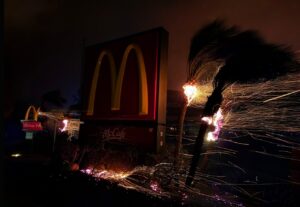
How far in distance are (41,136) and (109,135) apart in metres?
15.3

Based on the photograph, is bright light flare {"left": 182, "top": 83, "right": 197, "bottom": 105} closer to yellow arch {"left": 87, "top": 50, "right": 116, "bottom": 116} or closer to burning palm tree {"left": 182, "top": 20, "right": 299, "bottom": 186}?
burning palm tree {"left": 182, "top": 20, "right": 299, "bottom": 186}

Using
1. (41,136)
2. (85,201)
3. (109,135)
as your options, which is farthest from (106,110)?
(41,136)

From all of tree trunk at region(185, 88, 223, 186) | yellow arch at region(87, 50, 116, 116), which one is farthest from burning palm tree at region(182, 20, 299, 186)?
yellow arch at region(87, 50, 116, 116)

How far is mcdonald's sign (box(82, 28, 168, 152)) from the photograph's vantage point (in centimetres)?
851

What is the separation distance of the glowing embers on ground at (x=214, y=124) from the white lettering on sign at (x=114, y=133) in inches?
122

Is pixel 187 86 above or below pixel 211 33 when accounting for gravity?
below

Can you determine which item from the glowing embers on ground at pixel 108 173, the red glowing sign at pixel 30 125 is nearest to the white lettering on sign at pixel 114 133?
the glowing embers on ground at pixel 108 173

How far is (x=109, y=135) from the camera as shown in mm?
9719

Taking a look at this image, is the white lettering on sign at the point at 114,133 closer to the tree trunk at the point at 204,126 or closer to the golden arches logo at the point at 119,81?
the golden arches logo at the point at 119,81

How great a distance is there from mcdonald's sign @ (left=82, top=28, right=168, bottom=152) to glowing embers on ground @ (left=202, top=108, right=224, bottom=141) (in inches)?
67.4

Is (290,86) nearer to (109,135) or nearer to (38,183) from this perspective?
(109,135)

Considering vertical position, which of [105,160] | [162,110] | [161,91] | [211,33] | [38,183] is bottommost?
[38,183]

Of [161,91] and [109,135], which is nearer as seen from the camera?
[161,91]

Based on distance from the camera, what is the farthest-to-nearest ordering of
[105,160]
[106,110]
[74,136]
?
[74,136]
[106,110]
[105,160]
